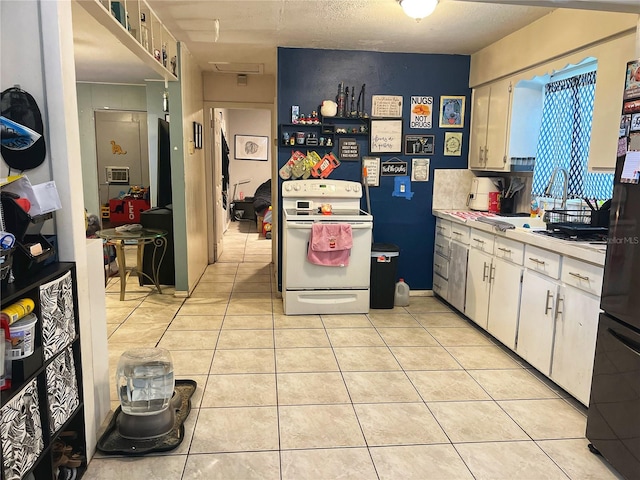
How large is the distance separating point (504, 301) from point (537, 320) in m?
0.43

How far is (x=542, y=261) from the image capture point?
2922 mm

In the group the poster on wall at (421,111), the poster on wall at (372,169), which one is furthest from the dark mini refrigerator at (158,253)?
the poster on wall at (421,111)

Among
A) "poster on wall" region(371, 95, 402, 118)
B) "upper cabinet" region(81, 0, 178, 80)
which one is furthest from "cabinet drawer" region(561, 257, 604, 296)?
"upper cabinet" region(81, 0, 178, 80)

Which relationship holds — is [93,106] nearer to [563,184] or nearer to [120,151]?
[120,151]

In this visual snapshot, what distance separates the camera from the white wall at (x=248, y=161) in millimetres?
10078

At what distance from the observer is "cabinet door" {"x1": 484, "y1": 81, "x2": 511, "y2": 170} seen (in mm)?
3998

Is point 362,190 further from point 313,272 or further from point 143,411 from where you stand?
point 143,411

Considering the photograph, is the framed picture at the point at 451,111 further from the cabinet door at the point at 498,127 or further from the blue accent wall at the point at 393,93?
the cabinet door at the point at 498,127

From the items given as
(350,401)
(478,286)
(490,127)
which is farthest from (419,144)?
(350,401)

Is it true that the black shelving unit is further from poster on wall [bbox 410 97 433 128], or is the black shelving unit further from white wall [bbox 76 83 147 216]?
white wall [bbox 76 83 147 216]

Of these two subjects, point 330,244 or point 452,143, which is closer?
point 330,244

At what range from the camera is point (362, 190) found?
464 centimetres

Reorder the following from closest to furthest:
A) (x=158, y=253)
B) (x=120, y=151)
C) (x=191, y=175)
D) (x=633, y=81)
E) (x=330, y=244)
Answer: (x=633, y=81)
(x=330, y=244)
(x=191, y=175)
(x=158, y=253)
(x=120, y=151)

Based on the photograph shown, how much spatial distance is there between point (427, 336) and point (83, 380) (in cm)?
253
